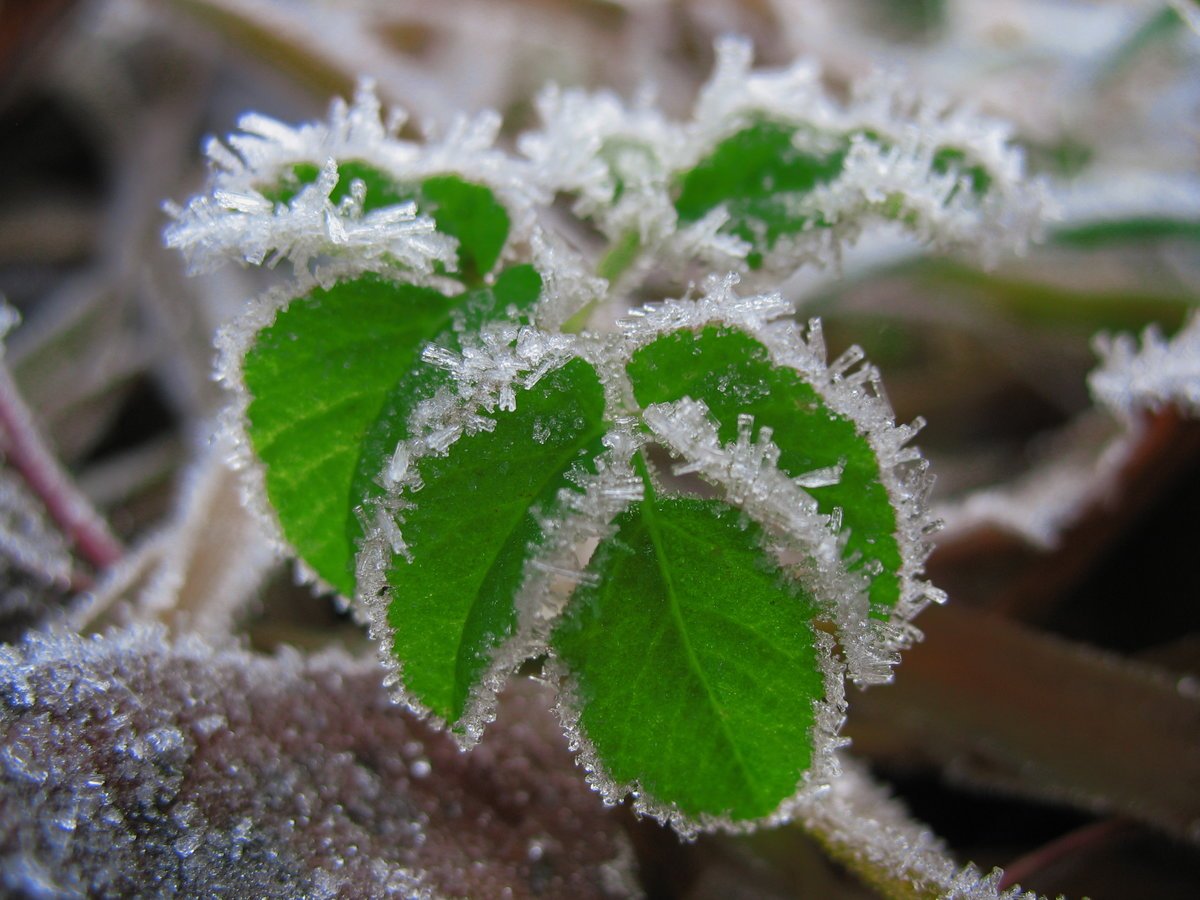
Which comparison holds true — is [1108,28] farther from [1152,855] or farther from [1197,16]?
[1152,855]

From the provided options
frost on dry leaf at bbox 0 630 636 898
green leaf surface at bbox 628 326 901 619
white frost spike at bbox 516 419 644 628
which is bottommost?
frost on dry leaf at bbox 0 630 636 898

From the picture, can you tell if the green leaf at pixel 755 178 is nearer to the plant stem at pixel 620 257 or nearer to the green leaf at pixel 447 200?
the plant stem at pixel 620 257

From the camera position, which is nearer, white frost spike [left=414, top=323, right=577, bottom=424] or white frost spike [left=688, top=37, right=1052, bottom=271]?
white frost spike [left=414, top=323, right=577, bottom=424]

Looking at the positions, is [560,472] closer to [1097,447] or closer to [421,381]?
[421,381]

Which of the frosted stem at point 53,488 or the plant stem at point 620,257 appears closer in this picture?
the plant stem at point 620,257

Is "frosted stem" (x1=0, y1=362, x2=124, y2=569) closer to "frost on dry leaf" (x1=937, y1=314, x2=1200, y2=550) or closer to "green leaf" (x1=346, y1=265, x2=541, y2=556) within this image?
"green leaf" (x1=346, y1=265, x2=541, y2=556)

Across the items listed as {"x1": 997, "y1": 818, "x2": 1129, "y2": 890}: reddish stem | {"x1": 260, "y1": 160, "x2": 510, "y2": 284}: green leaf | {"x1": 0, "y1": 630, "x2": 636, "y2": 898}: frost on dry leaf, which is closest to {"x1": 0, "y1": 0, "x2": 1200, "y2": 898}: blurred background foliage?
{"x1": 997, "y1": 818, "x2": 1129, "y2": 890}: reddish stem

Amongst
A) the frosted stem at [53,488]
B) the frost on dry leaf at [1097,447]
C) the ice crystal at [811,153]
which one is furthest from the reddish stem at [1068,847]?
the frosted stem at [53,488]
